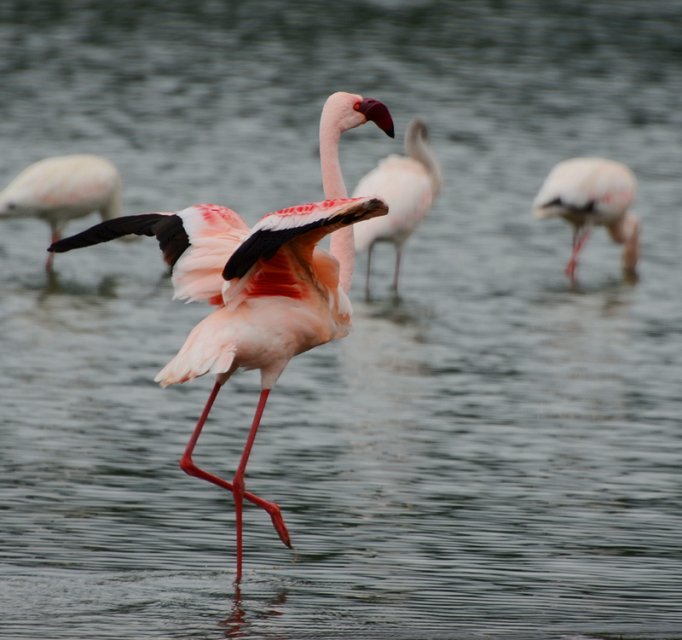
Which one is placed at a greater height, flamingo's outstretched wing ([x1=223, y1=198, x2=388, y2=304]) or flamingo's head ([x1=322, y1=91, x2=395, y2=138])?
flamingo's head ([x1=322, y1=91, x2=395, y2=138])

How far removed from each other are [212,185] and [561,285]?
4.23 m

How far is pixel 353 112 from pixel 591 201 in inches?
318

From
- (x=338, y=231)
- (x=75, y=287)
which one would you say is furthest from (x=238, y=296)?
(x=75, y=287)

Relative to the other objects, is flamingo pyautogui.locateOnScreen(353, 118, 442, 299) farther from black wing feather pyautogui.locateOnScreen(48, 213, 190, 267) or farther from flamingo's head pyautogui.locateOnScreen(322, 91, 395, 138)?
black wing feather pyautogui.locateOnScreen(48, 213, 190, 267)

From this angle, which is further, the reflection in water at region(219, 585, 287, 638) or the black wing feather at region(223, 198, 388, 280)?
the black wing feather at region(223, 198, 388, 280)

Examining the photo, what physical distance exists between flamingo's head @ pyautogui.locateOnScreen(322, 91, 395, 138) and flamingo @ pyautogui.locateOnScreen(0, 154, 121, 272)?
257 inches

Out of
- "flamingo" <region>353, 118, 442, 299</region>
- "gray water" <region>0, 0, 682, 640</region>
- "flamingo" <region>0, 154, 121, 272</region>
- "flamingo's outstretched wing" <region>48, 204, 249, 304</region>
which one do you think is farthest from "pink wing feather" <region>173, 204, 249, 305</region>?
"flamingo" <region>0, 154, 121, 272</region>

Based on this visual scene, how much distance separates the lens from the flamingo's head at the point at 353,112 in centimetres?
720

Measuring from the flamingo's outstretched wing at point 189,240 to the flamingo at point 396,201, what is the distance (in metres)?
6.00

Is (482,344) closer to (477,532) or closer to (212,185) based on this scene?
(477,532)

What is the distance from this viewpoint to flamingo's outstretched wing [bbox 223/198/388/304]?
19.9 ft

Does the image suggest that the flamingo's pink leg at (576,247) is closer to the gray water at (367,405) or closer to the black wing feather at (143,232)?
the gray water at (367,405)

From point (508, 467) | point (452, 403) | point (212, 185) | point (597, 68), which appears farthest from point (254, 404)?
point (597, 68)

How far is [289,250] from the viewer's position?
667 centimetres
